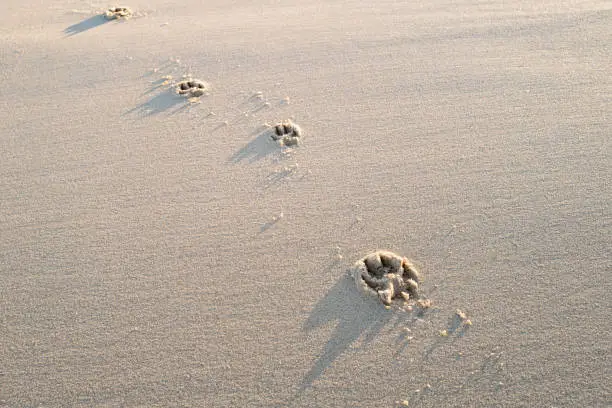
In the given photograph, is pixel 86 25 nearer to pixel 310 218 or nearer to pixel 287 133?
pixel 287 133

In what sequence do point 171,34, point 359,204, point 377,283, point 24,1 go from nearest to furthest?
point 377,283, point 359,204, point 171,34, point 24,1

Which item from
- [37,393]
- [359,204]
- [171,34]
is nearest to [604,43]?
[359,204]

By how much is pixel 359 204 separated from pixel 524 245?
694 mm

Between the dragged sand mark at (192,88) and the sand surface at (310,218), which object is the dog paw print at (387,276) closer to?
the sand surface at (310,218)

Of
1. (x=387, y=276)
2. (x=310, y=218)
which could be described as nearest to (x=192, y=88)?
(x=310, y=218)

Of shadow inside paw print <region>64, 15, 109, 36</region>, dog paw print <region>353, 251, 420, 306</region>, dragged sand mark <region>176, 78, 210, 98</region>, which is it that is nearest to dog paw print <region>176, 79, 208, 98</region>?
dragged sand mark <region>176, 78, 210, 98</region>

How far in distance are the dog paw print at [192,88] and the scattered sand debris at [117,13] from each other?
148 centimetres

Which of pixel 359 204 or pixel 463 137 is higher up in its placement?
pixel 463 137

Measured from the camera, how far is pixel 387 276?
58.4 inches

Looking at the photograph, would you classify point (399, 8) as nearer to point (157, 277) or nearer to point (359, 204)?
point (359, 204)

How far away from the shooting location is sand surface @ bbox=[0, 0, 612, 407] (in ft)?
4.14

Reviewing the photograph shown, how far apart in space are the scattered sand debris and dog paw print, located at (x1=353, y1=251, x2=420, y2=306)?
129 inches

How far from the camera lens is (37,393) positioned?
1238 millimetres

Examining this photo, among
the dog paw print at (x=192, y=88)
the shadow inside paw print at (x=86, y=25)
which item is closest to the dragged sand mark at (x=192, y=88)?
the dog paw print at (x=192, y=88)
